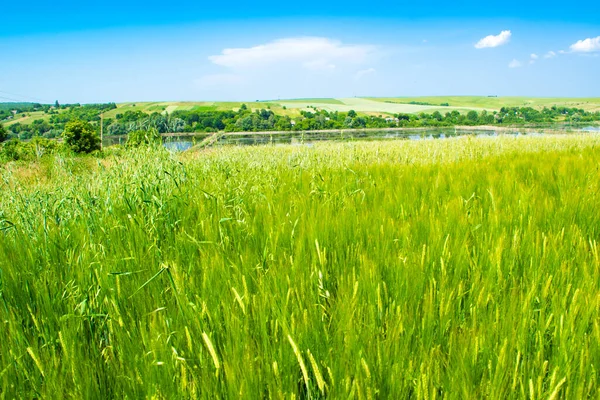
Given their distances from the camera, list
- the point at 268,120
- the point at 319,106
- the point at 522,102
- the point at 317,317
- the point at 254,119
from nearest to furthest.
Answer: the point at 317,317 → the point at 254,119 → the point at 268,120 → the point at 319,106 → the point at 522,102

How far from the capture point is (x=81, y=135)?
198 feet

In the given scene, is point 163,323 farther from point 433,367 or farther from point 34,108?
point 34,108

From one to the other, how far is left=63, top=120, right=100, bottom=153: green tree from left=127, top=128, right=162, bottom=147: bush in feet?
200

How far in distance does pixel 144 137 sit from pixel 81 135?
219ft

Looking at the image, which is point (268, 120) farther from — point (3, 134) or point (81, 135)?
point (3, 134)

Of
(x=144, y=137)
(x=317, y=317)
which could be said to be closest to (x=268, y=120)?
(x=144, y=137)

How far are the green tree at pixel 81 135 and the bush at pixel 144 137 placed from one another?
200 ft

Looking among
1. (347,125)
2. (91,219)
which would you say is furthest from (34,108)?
(91,219)

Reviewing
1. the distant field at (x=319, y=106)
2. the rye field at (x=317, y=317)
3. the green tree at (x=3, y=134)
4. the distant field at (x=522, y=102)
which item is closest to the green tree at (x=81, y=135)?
the distant field at (x=319, y=106)

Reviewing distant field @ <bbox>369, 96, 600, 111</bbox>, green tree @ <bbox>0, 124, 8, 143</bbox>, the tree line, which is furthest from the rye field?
green tree @ <bbox>0, 124, 8, 143</bbox>

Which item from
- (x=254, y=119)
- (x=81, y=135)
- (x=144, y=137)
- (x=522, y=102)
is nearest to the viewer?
(x=144, y=137)

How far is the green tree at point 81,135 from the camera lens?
5782 centimetres

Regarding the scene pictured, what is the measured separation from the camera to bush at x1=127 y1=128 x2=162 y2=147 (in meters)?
3.95

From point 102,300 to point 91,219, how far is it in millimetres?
1185
